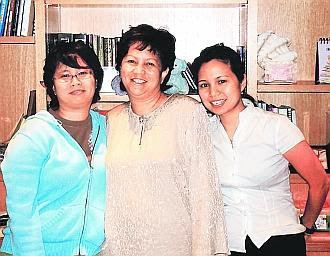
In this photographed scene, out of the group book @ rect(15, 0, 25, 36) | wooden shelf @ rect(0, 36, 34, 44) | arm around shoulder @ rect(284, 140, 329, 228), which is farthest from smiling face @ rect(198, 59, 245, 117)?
book @ rect(15, 0, 25, 36)

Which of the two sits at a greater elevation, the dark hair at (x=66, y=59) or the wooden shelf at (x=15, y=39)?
the wooden shelf at (x=15, y=39)

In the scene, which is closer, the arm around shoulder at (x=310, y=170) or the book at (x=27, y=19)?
the arm around shoulder at (x=310, y=170)

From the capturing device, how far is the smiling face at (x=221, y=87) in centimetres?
211

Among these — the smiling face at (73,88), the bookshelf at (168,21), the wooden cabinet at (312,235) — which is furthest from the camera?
the bookshelf at (168,21)

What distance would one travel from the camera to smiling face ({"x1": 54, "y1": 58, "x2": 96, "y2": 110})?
6.86 feet

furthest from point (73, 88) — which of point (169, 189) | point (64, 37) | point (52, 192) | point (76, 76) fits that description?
point (64, 37)

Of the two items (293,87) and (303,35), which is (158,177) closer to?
(293,87)

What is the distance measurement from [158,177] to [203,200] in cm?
17

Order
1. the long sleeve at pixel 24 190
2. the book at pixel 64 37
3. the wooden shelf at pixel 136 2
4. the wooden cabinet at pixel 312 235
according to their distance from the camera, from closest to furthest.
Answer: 1. the long sleeve at pixel 24 190
2. the wooden cabinet at pixel 312 235
3. the wooden shelf at pixel 136 2
4. the book at pixel 64 37

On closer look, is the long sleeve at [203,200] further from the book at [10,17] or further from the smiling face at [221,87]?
the book at [10,17]

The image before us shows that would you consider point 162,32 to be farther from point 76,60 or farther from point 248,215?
point 248,215

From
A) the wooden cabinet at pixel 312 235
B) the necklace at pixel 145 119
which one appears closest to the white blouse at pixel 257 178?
the necklace at pixel 145 119

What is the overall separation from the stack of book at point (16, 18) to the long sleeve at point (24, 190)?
909mm

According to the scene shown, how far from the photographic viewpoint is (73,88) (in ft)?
6.84
